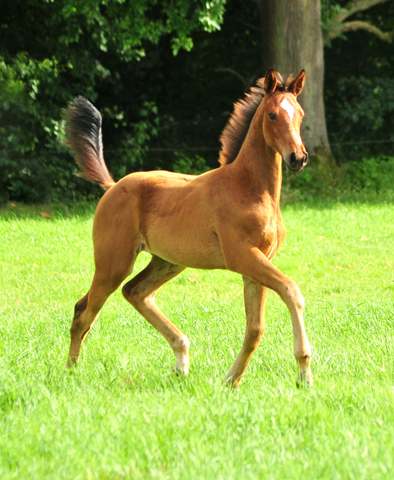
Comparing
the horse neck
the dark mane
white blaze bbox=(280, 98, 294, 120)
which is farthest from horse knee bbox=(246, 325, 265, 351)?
white blaze bbox=(280, 98, 294, 120)

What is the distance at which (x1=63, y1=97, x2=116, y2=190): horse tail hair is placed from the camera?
19.1 feet

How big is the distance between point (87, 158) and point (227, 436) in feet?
10.2

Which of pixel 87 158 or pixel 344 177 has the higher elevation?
pixel 87 158

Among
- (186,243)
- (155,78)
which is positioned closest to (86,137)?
(186,243)

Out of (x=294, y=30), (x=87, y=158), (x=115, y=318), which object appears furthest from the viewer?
(x=294, y=30)

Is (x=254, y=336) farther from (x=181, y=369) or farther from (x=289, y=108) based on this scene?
(x=289, y=108)

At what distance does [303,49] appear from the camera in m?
15.5

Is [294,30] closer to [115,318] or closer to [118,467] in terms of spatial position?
[115,318]

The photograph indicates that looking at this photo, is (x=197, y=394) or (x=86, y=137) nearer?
(x=197, y=394)

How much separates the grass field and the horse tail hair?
55.1 inches

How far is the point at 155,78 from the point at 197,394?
14.9 meters

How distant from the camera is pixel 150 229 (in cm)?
503

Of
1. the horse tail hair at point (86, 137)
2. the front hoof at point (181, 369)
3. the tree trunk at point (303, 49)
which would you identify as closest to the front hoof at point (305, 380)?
the front hoof at point (181, 369)

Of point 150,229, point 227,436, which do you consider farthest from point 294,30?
point 227,436
